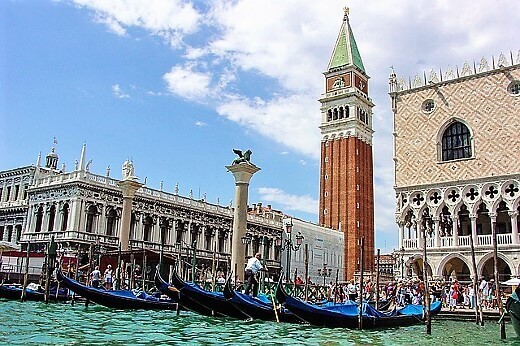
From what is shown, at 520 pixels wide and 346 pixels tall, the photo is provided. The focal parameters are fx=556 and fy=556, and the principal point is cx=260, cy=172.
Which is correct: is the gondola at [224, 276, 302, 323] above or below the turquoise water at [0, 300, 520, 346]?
above

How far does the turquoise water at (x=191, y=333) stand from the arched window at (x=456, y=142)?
10069 mm

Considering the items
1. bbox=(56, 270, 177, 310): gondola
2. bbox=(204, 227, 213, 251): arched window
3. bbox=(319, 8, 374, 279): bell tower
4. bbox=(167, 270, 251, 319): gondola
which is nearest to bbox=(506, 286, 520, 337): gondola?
bbox=(167, 270, 251, 319): gondola

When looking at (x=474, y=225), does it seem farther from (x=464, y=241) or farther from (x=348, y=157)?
(x=348, y=157)

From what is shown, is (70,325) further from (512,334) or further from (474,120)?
(474,120)

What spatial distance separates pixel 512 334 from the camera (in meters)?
10.7

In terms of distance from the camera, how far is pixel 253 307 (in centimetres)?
1138

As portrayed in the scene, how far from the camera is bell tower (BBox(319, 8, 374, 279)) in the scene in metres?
41.2

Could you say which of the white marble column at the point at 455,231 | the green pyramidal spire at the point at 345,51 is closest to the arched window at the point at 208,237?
the white marble column at the point at 455,231

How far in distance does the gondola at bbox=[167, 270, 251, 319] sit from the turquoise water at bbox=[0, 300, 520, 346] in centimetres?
24

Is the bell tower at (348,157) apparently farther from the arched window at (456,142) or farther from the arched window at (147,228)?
the arched window at (456,142)

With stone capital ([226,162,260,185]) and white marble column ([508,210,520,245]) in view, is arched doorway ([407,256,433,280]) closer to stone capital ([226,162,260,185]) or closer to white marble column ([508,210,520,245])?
white marble column ([508,210,520,245])

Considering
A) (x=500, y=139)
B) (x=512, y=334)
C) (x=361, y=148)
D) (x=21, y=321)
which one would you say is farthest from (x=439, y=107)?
(x=361, y=148)

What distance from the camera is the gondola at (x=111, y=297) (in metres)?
13.3

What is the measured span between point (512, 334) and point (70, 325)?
8.17 m
